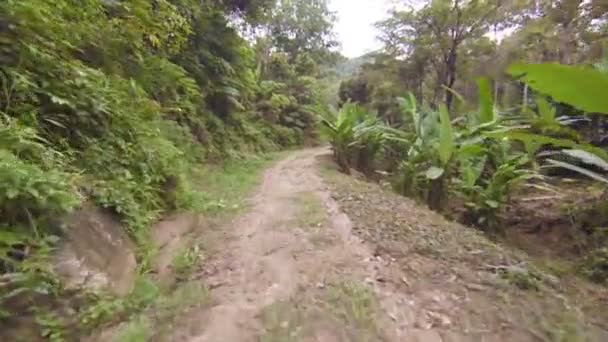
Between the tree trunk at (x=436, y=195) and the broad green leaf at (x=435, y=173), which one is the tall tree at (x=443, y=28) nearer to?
the tree trunk at (x=436, y=195)

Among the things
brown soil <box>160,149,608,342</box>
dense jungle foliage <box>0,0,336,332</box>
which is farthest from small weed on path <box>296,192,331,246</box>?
dense jungle foliage <box>0,0,336,332</box>

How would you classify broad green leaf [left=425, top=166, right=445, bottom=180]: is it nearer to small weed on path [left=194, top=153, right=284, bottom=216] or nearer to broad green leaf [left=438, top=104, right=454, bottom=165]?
broad green leaf [left=438, top=104, right=454, bottom=165]

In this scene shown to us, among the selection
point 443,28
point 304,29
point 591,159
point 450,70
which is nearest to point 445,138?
point 591,159

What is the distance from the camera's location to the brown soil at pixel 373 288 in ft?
5.00

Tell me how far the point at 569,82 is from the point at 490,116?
309 centimetres

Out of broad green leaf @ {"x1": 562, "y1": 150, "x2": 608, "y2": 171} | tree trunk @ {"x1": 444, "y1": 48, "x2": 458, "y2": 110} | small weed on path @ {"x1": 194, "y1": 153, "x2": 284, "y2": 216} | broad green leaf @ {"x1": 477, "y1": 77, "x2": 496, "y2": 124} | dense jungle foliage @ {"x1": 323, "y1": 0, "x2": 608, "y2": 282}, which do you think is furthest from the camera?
tree trunk @ {"x1": 444, "y1": 48, "x2": 458, "y2": 110}

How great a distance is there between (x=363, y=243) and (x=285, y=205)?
4.06 ft

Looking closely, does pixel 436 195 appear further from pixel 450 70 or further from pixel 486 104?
pixel 450 70

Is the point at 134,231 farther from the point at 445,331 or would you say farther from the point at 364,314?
the point at 445,331

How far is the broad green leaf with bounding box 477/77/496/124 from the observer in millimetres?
3875

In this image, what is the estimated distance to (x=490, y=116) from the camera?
4.23 m

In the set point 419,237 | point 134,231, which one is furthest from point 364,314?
point 134,231

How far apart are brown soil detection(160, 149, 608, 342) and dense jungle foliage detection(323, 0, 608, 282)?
0.80m

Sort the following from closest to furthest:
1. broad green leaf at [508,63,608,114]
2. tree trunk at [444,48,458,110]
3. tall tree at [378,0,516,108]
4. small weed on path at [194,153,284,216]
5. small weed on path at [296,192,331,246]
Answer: broad green leaf at [508,63,608,114] → small weed on path at [296,192,331,246] → small weed on path at [194,153,284,216] → tall tree at [378,0,516,108] → tree trunk at [444,48,458,110]
